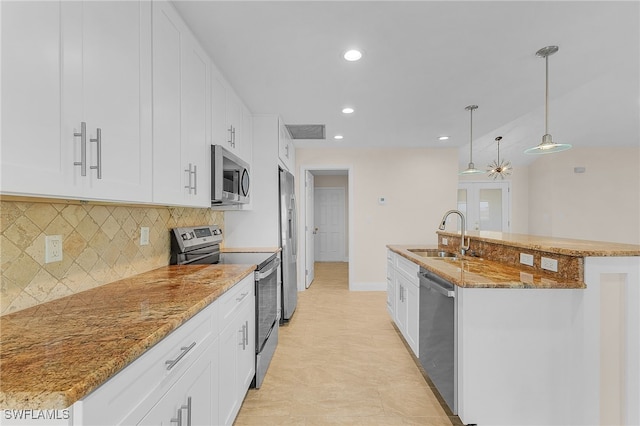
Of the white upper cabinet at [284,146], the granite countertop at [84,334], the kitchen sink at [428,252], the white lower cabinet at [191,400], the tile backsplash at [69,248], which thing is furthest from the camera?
the white upper cabinet at [284,146]

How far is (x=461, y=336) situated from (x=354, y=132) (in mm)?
3129

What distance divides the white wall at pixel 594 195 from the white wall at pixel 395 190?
292 cm

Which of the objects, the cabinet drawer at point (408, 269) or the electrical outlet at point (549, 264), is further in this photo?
the cabinet drawer at point (408, 269)

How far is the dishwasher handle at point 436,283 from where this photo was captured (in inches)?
69.6

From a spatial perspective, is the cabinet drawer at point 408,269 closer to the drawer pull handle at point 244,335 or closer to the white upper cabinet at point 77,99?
the drawer pull handle at point 244,335

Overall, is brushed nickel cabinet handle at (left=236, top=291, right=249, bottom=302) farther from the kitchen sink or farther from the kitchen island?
the kitchen sink

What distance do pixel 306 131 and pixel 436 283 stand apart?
2.79 m

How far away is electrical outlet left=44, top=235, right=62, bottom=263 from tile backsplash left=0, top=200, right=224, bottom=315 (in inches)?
0.5

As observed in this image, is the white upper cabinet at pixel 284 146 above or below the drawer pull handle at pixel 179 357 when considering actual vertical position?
above

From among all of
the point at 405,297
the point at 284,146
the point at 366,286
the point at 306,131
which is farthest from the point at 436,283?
the point at 366,286

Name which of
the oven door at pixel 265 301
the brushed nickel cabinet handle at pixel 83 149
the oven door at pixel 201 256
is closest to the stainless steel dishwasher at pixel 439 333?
the oven door at pixel 265 301

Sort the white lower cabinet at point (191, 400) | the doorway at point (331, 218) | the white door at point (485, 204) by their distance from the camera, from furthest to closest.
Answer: the doorway at point (331, 218), the white door at point (485, 204), the white lower cabinet at point (191, 400)

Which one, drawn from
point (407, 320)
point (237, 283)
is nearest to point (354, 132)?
point (407, 320)

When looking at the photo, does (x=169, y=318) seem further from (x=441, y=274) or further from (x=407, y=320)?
(x=407, y=320)
